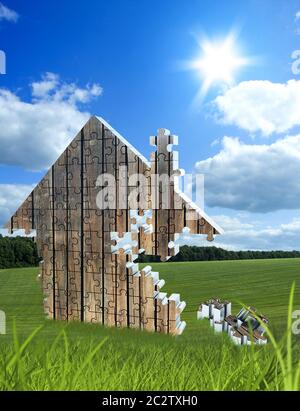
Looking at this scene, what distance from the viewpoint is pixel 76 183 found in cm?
562

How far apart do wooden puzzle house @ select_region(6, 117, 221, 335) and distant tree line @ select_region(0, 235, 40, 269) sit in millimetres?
1802

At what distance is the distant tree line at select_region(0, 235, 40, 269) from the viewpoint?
8.03 meters

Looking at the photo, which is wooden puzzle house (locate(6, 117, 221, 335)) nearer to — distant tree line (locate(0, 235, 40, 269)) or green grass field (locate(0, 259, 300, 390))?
green grass field (locate(0, 259, 300, 390))

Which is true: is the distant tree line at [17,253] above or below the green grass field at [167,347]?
above

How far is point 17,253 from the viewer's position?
26.7 ft

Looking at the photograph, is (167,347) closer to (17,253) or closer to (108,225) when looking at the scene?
(108,225)

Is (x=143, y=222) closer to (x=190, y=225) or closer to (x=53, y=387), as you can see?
(x=190, y=225)

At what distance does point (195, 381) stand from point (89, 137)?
415cm

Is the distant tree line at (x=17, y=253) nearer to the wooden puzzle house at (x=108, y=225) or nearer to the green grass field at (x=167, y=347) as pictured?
the green grass field at (x=167, y=347)

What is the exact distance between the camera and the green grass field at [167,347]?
1641mm

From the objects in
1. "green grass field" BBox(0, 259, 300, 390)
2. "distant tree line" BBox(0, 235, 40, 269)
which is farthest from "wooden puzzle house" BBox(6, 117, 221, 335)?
"distant tree line" BBox(0, 235, 40, 269)

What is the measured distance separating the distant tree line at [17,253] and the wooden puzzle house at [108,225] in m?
1.80

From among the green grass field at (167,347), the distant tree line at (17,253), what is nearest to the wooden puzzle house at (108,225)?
the green grass field at (167,347)

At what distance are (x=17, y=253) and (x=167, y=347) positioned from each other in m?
5.26
